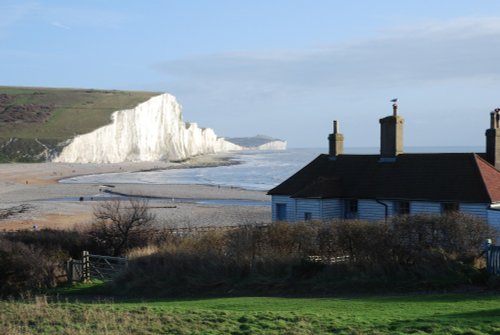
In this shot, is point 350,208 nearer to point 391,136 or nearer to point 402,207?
point 402,207

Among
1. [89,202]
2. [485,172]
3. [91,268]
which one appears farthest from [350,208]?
[89,202]

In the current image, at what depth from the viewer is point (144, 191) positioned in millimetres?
67938

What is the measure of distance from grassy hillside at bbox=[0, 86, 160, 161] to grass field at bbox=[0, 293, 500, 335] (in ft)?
363

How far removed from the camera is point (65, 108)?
154 metres

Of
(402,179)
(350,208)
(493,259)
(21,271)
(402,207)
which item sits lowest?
(21,271)

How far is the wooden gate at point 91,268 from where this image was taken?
20.5 meters

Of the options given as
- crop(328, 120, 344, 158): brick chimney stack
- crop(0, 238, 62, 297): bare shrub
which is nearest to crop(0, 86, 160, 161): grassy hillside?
crop(328, 120, 344, 158): brick chimney stack

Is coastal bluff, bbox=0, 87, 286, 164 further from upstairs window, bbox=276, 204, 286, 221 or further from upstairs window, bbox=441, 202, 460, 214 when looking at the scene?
upstairs window, bbox=441, 202, 460, 214

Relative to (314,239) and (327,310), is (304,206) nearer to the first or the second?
(314,239)

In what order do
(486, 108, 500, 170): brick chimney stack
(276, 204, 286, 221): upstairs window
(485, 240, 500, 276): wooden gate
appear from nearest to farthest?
(485, 240, 500, 276): wooden gate → (486, 108, 500, 170): brick chimney stack → (276, 204, 286, 221): upstairs window

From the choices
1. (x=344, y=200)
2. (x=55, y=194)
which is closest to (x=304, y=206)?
(x=344, y=200)

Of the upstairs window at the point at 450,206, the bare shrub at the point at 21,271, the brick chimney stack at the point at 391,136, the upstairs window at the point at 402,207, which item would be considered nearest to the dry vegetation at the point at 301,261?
the bare shrub at the point at 21,271

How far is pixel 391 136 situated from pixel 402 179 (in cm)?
216

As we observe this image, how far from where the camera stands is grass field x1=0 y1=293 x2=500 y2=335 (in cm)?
Answer: 1061
